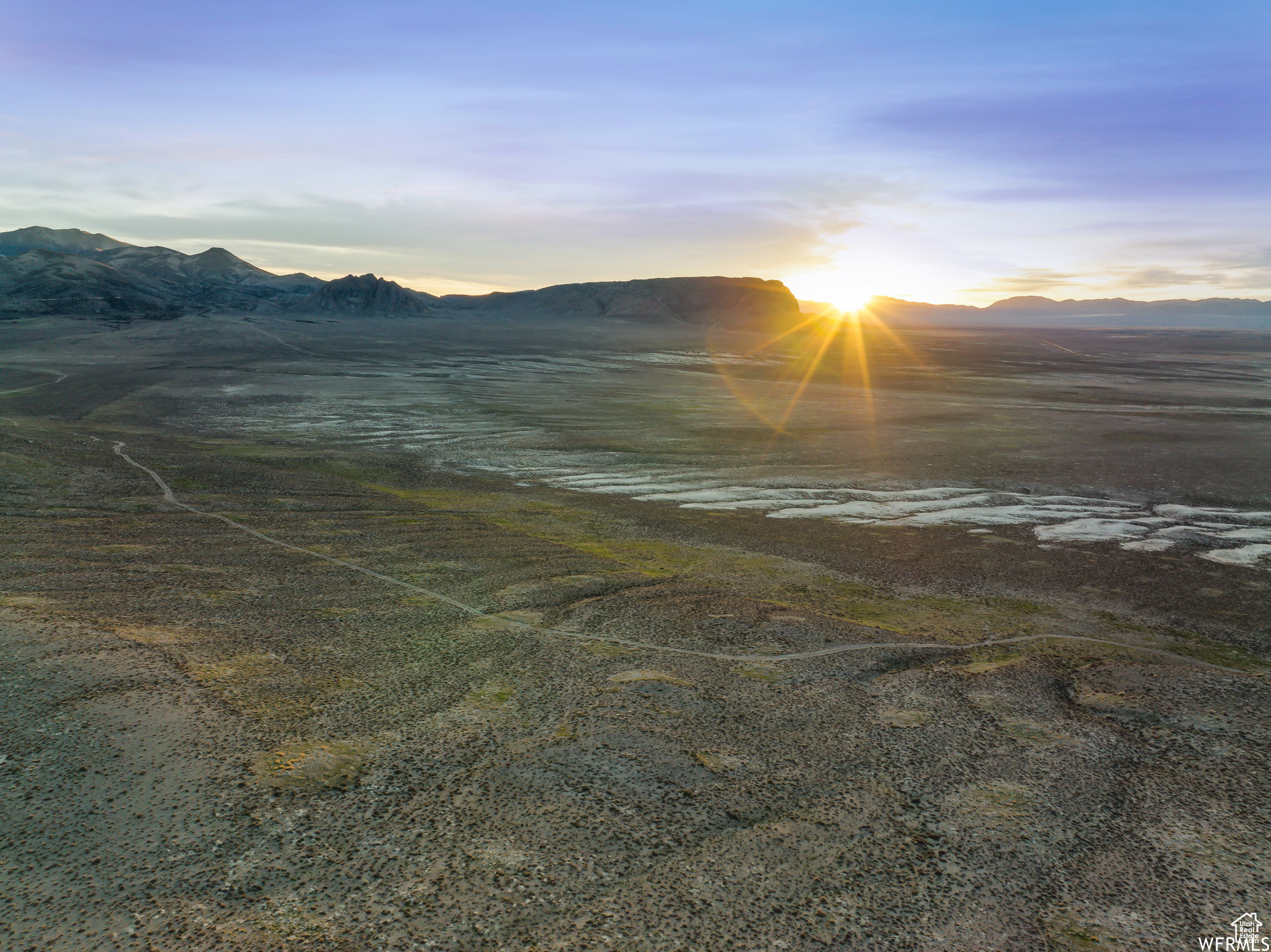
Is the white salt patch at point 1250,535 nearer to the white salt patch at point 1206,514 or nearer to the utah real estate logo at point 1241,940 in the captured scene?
the white salt patch at point 1206,514

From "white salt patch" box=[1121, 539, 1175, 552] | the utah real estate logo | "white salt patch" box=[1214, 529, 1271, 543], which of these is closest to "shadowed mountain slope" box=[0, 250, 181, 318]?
"white salt patch" box=[1121, 539, 1175, 552]

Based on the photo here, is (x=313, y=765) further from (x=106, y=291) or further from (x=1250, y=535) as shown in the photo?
(x=106, y=291)

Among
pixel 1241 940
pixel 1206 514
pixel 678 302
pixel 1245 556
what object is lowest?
pixel 1241 940

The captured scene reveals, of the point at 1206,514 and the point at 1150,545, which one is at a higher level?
the point at 1206,514

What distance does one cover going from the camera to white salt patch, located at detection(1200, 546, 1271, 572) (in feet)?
29.7

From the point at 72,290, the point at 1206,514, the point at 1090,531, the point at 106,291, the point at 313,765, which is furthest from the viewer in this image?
the point at 106,291

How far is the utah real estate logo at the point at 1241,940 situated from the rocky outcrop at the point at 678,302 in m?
150

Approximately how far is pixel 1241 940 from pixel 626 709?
9.96 ft

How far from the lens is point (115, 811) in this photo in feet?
11.7

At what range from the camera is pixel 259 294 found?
493 feet

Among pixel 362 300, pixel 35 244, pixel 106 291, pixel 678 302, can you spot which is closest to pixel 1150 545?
pixel 106 291

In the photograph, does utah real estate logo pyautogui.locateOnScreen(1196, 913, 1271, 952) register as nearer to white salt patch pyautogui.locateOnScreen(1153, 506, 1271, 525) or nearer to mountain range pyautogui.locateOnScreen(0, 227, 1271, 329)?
white salt patch pyautogui.locateOnScreen(1153, 506, 1271, 525)

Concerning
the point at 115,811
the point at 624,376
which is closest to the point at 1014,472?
the point at 115,811

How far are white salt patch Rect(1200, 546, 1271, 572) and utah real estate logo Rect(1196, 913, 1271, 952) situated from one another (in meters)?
7.30
